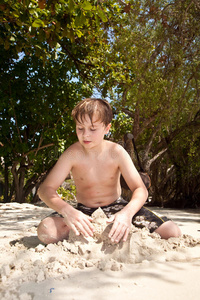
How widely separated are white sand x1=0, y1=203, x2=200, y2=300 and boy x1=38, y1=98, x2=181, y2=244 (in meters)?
0.19

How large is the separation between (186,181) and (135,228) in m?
4.67

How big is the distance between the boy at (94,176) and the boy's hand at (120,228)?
17 centimetres

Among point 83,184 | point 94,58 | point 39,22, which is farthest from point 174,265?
point 94,58

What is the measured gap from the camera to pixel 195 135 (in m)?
5.84

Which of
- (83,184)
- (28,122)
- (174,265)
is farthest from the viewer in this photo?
(28,122)

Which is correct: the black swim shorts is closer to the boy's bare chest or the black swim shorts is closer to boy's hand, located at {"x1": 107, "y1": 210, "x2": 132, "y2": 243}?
the boy's bare chest

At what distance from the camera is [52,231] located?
6.32 ft

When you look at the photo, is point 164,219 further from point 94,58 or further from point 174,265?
point 94,58

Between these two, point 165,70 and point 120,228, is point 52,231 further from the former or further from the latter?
point 165,70

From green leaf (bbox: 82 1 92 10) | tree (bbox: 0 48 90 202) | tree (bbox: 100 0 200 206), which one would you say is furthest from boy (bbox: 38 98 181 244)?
tree (bbox: 0 48 90 202)

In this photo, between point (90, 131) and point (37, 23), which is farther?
point (37, 23)

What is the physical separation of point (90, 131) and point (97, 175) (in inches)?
13.2

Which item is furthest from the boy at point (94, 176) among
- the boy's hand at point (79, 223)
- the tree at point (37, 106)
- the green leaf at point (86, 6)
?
the tree at point (37, 106)

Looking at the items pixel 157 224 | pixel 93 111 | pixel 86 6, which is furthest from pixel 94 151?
pixel 86 6
